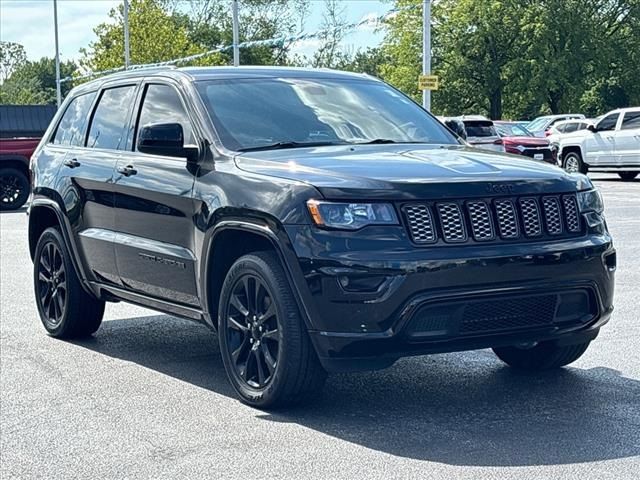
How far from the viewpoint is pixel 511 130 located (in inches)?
1503

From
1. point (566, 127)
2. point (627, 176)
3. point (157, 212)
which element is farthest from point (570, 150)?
point (157, 212)

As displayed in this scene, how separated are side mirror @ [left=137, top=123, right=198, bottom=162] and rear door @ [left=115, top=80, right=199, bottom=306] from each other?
0.33 feet

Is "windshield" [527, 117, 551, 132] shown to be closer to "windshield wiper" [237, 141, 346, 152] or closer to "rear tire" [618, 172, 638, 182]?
"rear tire" [618, 172, 638, 182]

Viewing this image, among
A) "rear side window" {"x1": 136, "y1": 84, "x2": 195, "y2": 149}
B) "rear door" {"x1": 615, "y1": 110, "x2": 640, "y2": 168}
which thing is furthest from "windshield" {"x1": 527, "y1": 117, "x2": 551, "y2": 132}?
"rear side window" {"x1": 136, "y1": 84, "x2": 195, "y2": 149}

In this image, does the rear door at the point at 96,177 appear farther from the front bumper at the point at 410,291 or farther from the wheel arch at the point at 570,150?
the wheel arch at the point at 570,150

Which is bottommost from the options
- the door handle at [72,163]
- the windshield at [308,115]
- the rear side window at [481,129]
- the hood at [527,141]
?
the hood at [527,141]

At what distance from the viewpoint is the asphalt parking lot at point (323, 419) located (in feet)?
16.4

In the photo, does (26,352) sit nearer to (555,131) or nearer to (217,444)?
(217,444)

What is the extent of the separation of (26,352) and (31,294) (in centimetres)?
312

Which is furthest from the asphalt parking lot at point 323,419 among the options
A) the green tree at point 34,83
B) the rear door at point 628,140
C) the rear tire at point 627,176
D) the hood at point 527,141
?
the green tree at point 34,83

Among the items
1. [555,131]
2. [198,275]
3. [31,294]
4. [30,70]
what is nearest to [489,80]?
[555,131]

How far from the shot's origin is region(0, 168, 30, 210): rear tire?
75.1 ft

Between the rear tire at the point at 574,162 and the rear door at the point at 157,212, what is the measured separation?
24690 millimetres

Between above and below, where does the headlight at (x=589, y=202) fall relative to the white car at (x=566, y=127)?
above
